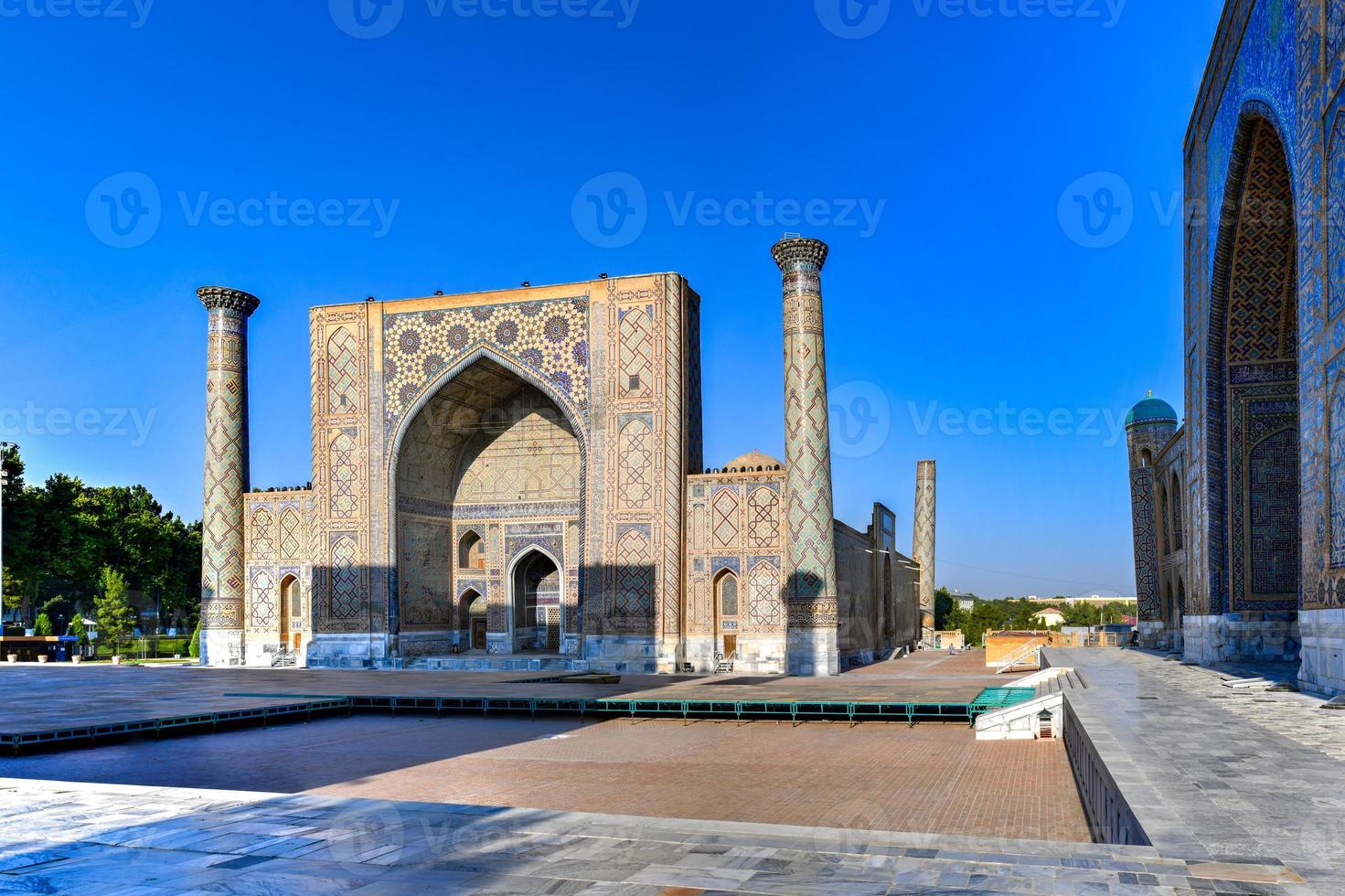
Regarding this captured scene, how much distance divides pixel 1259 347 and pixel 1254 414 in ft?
2.92

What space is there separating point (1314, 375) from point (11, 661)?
28319 millimetres

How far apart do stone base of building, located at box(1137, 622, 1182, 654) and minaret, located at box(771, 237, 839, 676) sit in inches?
289

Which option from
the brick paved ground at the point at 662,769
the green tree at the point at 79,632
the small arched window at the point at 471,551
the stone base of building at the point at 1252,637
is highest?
the small arched window at the point at 471,551

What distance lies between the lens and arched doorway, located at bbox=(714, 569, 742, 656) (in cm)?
2022

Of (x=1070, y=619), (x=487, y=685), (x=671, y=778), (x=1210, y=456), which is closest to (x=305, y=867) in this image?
(x=671, y=778)

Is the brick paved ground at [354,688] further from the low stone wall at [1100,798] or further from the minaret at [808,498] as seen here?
the low stone wall at [1100,798]

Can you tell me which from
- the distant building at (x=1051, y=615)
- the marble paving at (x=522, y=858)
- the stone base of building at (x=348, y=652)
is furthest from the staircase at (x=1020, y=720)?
the distant building at (x=1051, y=615)

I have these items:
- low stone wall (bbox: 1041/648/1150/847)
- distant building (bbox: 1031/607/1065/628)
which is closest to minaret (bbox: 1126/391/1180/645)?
low stone wall (bbox: 1041/648/1150/847)

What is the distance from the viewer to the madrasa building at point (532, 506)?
19.9m

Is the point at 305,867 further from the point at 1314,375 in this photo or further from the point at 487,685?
the point at 487,685

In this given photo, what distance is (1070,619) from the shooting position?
7488cm

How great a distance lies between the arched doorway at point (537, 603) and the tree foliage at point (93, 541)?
14.3m

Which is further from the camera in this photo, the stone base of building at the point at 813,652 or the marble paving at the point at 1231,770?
the stone base of building at the point at 813,652

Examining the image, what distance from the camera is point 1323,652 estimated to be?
9453 millimetres
